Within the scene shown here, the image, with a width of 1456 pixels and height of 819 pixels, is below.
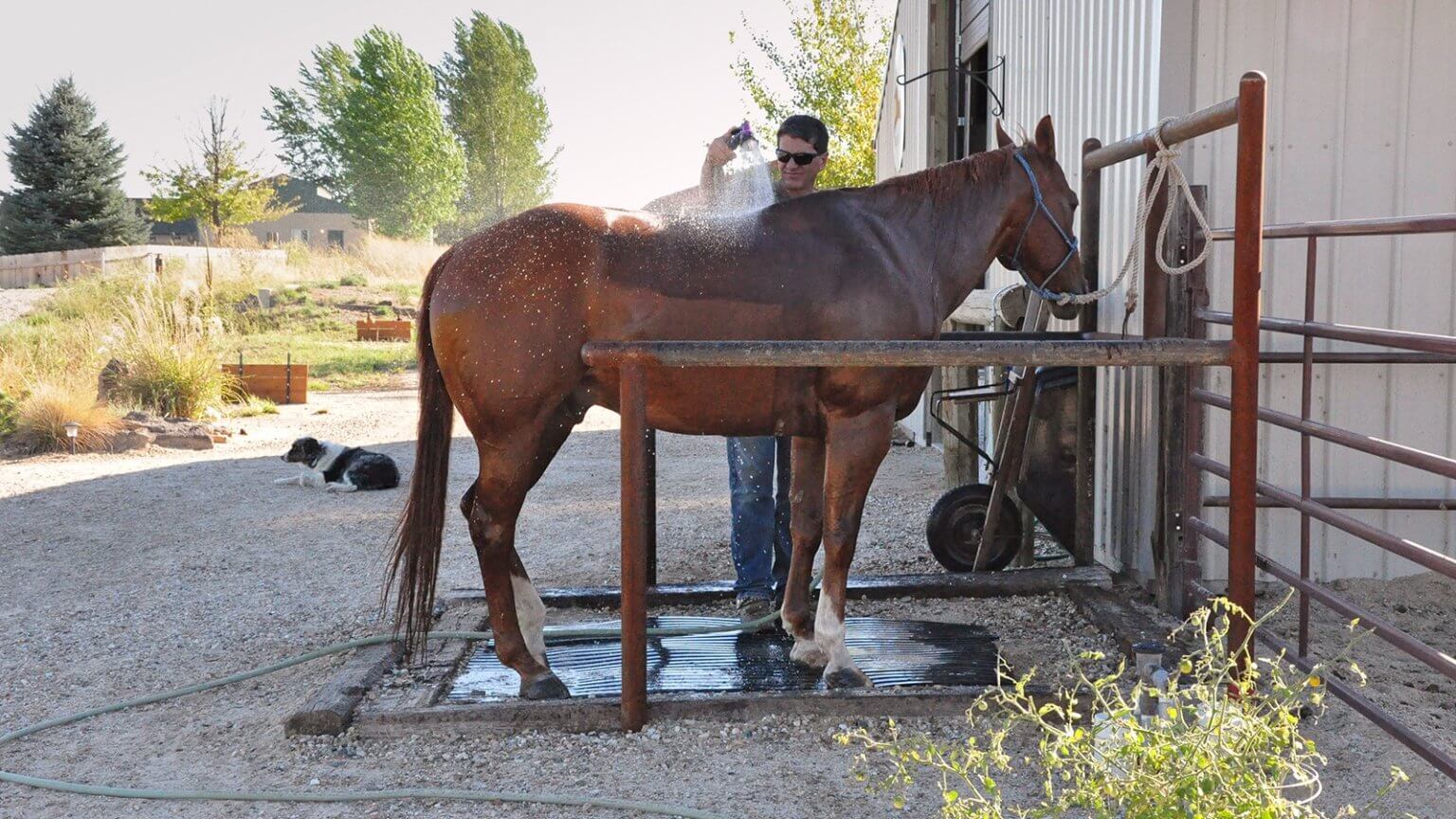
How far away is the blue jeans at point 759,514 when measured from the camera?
4812 mm

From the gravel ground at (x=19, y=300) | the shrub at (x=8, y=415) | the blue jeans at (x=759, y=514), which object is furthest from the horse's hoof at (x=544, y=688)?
the gravel ground at (x=19, y=300)

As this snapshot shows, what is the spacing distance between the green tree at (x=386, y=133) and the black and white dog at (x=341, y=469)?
137 ft

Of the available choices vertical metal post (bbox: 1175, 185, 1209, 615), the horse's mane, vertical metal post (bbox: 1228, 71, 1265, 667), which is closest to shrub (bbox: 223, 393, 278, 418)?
the horse's mane

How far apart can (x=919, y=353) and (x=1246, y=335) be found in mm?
915

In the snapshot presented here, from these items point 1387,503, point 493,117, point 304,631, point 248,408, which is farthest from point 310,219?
point 1387,503

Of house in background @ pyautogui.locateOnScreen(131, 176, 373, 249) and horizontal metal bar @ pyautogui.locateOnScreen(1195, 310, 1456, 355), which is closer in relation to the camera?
horizontal metal bar @ pyautogui.locateOnScreen(1195, 310, 1456, 355)

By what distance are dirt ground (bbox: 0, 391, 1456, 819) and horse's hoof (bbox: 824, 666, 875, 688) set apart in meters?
0.25

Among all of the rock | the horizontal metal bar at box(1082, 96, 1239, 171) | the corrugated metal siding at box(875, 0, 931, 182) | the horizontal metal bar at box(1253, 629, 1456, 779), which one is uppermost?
the corrugated metal siding at box(875, 0, 931, 182)

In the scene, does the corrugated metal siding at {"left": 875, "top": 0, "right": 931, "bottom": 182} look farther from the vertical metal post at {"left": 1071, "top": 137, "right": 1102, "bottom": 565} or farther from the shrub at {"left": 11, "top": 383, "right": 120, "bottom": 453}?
the shrub at {"left": 11, "top": 383, "right": 120, "bottom": 453}

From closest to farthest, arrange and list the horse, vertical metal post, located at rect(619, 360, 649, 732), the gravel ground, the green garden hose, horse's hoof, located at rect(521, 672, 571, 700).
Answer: the green garden hose → vertical metal post, located at rect(619, 360, 649, 732) → the horse → horse's hoof, located at rect(521, 672, 571, 700) → the gravel ground

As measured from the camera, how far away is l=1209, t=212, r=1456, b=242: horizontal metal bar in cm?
281

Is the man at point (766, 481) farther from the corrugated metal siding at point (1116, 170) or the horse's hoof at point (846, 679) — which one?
the corrugated metal siding at point (1116, 170)

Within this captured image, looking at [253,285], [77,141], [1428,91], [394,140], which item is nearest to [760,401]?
[1428,91]

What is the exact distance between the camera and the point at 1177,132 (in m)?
3.88
